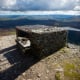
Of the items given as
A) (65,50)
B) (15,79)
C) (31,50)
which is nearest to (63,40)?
(65,50)

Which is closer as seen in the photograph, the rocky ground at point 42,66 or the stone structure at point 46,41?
the rocky ground at point 42,66

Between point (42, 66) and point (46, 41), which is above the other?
point (46, 41)

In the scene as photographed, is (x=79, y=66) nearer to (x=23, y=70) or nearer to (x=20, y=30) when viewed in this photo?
(x=23, y=70)

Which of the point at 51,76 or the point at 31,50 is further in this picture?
the point at 31,50

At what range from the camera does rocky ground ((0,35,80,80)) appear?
21.1 meters

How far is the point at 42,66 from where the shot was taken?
2331cm

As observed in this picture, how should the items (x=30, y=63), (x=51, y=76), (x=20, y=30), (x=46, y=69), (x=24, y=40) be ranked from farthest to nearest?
(x=20, y=30) < (x=24, y=40) < (x=30, y=63) < (x=46, y=69) < (x=51, y=76)

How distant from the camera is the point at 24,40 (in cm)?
3180

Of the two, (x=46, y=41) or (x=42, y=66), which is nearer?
(x=42, y=66)

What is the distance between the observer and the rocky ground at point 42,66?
21.1m

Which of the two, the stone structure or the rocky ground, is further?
the stone structure

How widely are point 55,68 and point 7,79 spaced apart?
586 centimetres

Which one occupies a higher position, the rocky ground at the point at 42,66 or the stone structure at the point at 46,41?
the stone structure at the point at 46,41

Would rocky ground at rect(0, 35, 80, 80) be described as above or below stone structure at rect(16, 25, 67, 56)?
below
